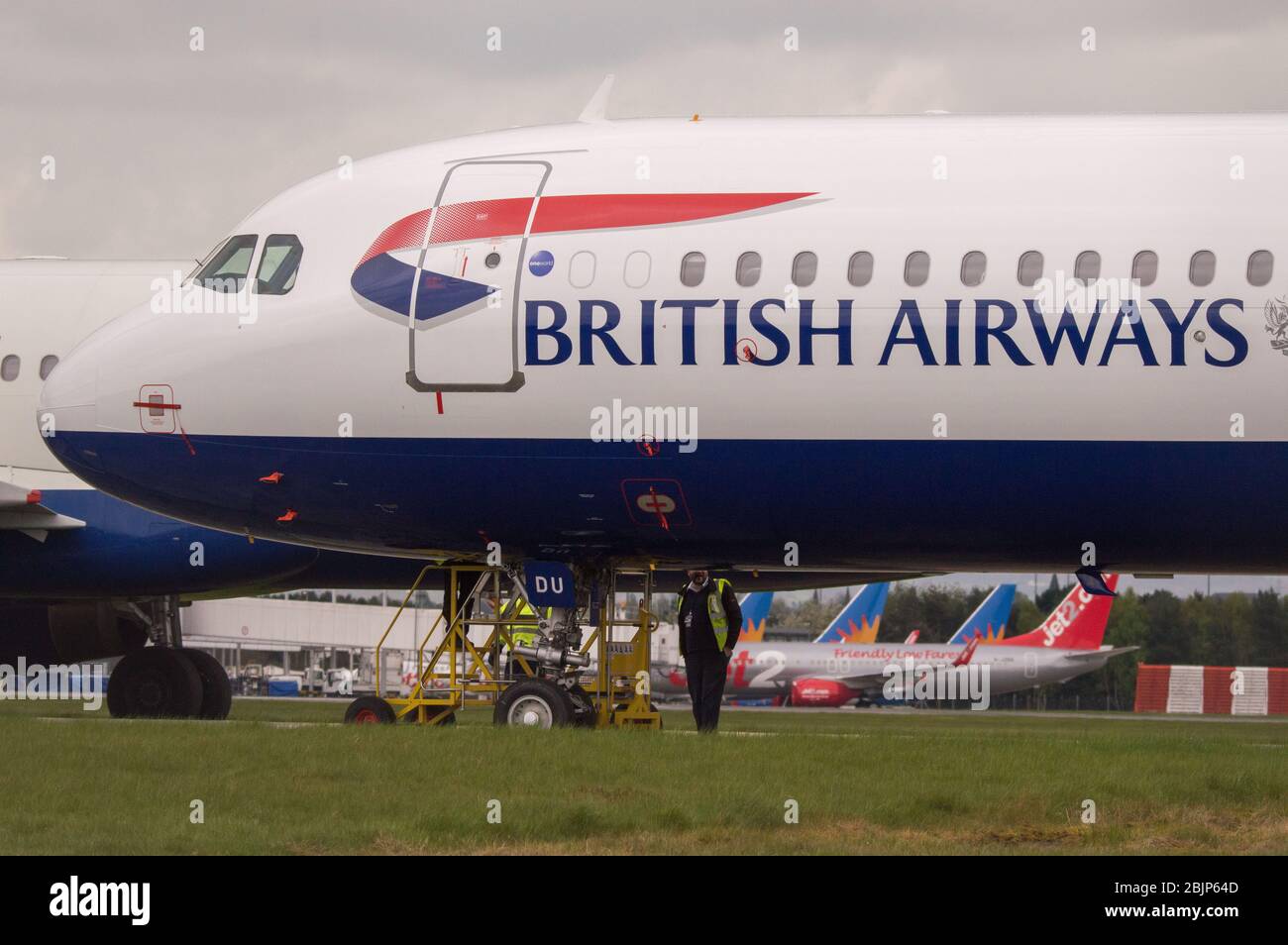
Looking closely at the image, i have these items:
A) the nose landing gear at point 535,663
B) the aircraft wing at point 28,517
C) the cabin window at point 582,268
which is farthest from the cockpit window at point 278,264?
the aircraft wing at point 28,517

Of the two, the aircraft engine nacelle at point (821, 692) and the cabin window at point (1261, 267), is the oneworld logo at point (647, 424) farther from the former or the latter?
the aircraft engine nacelle at point (821, 692)

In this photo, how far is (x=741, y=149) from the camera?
17.2 meters

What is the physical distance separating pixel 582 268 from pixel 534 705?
164 inches

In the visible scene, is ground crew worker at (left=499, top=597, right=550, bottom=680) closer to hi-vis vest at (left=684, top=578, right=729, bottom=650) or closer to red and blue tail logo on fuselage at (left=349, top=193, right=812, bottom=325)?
hi-vis vest at (left=684, top=578, right=729, bottom=650)

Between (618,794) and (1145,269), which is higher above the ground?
(1145,269)

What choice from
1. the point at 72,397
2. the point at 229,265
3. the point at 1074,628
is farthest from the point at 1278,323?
the point at 1074,628

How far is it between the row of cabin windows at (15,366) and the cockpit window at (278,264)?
6966mm

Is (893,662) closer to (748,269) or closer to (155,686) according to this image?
(155,686)

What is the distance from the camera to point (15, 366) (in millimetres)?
23938

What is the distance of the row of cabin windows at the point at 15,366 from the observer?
78.3 feet

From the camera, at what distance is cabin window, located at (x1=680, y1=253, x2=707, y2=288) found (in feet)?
54.4

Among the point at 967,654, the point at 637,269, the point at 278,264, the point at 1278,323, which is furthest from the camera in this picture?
the point at 967,654

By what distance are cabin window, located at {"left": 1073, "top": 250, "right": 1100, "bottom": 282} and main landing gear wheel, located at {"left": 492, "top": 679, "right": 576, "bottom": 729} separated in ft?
20.1
